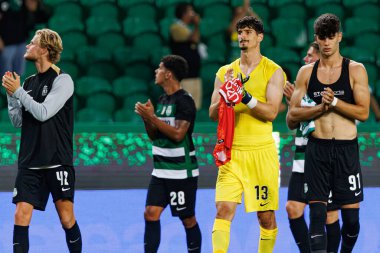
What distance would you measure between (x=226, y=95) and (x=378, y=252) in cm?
212

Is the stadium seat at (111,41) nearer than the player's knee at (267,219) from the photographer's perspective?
No

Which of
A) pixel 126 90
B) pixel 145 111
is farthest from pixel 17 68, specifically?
pixel 145 111

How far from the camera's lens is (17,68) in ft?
41.9

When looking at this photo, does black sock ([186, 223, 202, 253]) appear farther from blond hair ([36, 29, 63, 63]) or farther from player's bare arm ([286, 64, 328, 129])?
blond hair ([36, 29, 63, 63])

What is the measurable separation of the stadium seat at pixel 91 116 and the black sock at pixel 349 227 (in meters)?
5.48

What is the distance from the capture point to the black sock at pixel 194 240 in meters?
7.47

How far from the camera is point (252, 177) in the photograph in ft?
22.9

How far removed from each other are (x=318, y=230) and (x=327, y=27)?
1362 millimetres

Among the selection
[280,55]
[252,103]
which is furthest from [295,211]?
[280,55]

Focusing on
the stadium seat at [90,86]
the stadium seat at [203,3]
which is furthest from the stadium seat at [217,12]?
the stadium seat at [90,86]

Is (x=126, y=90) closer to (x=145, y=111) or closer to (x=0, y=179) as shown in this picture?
(x=0, y=179)

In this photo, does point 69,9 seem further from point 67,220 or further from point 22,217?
point 22,217

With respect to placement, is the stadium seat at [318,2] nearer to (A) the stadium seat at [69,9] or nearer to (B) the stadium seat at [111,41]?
(B) the stadium seat at [111,41]

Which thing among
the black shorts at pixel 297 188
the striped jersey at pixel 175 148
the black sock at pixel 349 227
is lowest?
the black sock at pixel 349 227
